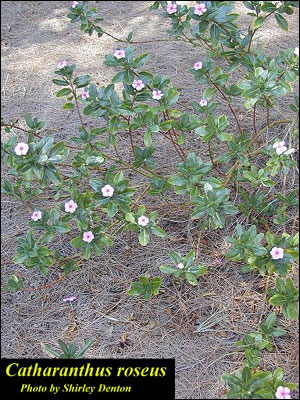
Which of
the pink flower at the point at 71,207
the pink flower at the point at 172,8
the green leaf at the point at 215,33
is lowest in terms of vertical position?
the pink flower at the point at 71,207

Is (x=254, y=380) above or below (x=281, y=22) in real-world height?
below

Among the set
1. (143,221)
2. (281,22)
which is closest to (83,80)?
(143,221)

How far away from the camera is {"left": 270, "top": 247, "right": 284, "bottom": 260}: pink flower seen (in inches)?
62.4

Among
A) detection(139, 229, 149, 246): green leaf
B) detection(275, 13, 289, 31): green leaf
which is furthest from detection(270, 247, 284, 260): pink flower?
detection(275, 13, 289, 31): green leaf

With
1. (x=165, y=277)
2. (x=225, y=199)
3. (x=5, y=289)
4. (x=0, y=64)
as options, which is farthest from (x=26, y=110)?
(x=225, y=199)

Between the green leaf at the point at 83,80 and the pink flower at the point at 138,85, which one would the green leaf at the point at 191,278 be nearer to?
the pink flower at the point at 138,85

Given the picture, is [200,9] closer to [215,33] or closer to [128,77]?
[215,33]

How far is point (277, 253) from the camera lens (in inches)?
62.7

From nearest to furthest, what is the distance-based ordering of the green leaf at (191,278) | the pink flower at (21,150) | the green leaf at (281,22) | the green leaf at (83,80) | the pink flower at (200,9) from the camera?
the pink flower at (21,150), the green leaf at (191,278), the pink flower at (200,9), the green leaf at (281,22), the green leaf at (83,80)


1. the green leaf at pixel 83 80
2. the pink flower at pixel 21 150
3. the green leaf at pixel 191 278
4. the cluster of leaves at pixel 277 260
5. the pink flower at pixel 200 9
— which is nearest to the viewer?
the cluster of leaves at pixel 277 260

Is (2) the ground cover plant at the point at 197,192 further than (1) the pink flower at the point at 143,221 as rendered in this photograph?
No

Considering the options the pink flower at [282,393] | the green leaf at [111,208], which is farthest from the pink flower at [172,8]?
the pink flower at [282,393]

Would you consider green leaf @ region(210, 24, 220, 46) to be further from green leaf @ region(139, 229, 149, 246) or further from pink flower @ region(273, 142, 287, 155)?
green leaf @ region(139, 229, 149, 246)

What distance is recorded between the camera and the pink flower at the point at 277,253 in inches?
62.4
